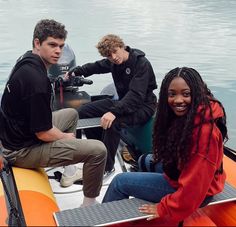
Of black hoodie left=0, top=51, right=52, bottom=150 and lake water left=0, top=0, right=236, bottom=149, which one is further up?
black hoodie left=0, top=51, right=52, bottom=150

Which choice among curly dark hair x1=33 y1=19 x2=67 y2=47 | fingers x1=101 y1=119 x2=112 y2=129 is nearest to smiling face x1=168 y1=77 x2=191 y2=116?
curly dark hair x1=33 y1=19 x2=67 y2=47

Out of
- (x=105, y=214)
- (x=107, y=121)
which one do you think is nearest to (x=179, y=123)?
(x=105, y=214)

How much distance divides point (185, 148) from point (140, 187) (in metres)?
0.37

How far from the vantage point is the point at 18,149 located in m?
2.34

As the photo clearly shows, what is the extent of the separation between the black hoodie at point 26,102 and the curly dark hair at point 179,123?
62cm

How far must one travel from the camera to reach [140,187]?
1975 mm

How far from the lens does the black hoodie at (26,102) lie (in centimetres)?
217

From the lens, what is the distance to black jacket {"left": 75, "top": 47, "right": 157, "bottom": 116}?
3.05 meters

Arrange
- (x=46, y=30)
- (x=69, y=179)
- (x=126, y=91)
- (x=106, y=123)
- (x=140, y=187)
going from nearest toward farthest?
(x=140, y=187)
(x=46, y=30)
(x=69, y=179)
(x=106, y=123)
(x=126, y=91)

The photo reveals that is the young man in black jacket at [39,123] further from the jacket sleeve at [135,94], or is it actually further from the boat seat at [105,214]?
the jacket sleeve at [135,94]

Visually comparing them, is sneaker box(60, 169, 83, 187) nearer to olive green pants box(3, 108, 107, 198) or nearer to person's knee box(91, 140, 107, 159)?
olive green pants box(3, 108, 107, 198)

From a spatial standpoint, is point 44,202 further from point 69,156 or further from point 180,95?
point 180,95

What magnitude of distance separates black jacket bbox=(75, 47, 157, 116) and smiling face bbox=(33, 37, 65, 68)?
2.73 feet

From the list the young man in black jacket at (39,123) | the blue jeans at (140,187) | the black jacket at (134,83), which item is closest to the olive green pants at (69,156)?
the young man in black jacket at (39,123)
